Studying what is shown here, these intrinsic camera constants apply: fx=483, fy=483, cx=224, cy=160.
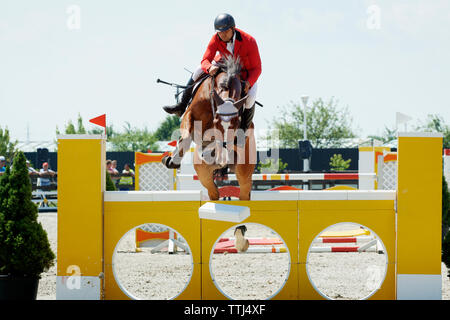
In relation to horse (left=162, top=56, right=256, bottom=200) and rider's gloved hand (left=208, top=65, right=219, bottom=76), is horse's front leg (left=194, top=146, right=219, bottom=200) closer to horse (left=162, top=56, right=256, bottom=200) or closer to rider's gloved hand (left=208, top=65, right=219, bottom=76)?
horse (left=162, top=56, right=256, bottom=200)

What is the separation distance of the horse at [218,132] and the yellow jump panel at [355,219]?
0.51 m

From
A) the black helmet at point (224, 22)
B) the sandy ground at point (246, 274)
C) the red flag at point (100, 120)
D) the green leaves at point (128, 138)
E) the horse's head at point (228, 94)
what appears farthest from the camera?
the green leaves at point (128, 138)

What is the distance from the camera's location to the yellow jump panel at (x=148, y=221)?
3678mm

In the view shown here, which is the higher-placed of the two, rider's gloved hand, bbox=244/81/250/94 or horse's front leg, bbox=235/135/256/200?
rider's gloved hand, bbox=244/81/250/94

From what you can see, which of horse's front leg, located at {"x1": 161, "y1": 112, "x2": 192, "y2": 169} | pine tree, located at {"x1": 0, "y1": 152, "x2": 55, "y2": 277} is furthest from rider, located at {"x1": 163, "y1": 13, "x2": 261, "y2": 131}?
pine tree, located at {"x1": 0, "y1": 152, "x2": 55, "y2": 277}

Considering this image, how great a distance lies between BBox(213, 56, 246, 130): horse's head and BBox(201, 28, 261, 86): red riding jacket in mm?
91

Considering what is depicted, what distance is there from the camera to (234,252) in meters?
6.73

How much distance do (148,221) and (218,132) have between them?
3.11 ft

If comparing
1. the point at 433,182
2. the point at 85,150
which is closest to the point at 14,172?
the point at 85,150

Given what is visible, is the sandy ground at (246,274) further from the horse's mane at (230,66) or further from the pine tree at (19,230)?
the horse's mane at (230,66)

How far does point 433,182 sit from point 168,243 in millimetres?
4354

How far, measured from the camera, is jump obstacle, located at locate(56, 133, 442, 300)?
3.58m

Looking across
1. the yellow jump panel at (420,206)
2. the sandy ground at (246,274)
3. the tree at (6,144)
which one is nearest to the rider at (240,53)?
the yellow jump panel at (420,206)

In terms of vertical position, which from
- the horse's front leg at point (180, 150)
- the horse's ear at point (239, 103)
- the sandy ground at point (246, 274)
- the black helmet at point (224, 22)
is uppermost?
the black helmet at point (224, 22)
